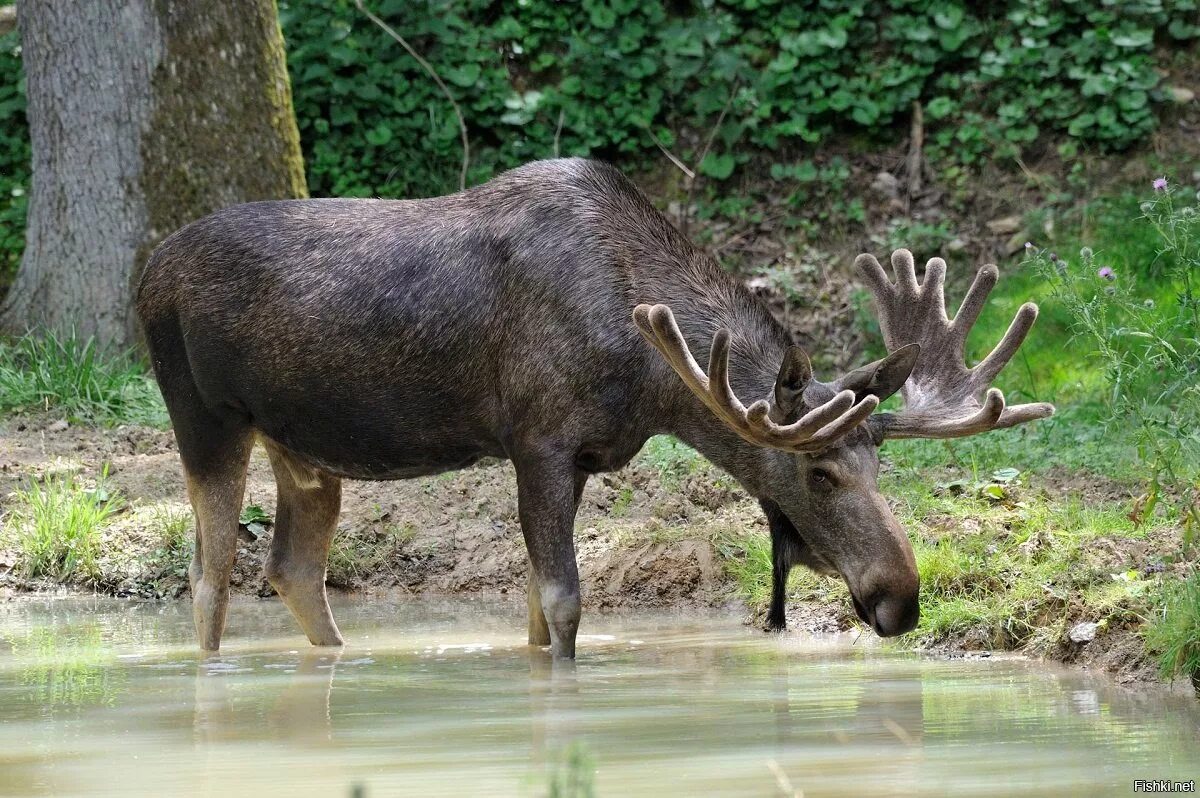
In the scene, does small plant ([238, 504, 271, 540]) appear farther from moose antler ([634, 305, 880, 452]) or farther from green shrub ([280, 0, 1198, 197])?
green shrub ([280, 0, 1198, 197])

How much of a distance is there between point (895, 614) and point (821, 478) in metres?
0.59

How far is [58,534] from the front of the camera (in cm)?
905

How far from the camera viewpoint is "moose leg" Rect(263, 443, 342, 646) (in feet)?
24.7

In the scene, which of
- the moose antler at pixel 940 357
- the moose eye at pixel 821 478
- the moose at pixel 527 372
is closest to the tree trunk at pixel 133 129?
the moose at pixel 527 372

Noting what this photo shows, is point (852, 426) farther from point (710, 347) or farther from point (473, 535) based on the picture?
point (473, 535)

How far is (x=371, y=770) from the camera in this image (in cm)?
449

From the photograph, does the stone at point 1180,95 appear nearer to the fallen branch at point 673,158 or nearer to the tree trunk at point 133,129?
the fallen branch at point 673,158

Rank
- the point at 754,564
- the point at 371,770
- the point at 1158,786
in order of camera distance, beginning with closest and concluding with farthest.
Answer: the point at 1158,786
the point at 371,770
the point at 754,564

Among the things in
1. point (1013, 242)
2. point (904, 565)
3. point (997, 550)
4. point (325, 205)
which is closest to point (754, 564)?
point (997, 550)

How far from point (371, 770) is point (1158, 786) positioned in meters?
1.97

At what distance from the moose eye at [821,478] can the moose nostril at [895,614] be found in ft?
1.60

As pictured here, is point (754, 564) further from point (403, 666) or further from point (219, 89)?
point (219, 89)

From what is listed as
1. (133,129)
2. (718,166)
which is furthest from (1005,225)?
(133,129)

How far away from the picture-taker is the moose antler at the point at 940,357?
646cm
